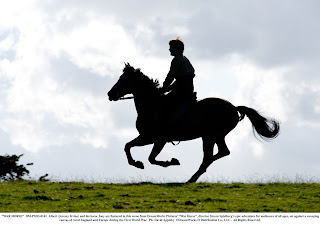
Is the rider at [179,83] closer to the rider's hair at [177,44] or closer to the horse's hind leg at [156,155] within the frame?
the rider's hair at [177,44]

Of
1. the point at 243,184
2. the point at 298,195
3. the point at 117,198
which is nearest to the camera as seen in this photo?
the point at 117,198

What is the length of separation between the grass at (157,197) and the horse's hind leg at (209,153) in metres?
1.01

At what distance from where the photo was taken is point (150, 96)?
18469mm

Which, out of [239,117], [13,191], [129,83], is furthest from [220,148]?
[13,191]

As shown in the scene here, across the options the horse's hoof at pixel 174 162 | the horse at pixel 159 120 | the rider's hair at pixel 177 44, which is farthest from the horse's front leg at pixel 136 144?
the rider's hair at pixel 177 44

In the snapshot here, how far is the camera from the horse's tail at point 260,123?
62.7ft

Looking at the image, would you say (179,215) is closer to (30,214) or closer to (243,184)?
(30,214)

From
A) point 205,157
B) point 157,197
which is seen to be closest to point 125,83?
point 205,157

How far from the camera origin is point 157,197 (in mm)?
15031

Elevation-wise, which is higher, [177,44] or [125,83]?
[177,44]

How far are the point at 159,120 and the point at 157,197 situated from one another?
395 cm

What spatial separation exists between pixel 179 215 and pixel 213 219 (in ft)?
2.61

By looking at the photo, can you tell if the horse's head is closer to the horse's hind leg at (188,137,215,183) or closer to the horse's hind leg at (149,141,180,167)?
the horse's hind leg at (149,141,180,167)

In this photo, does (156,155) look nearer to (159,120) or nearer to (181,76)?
(159,120)
